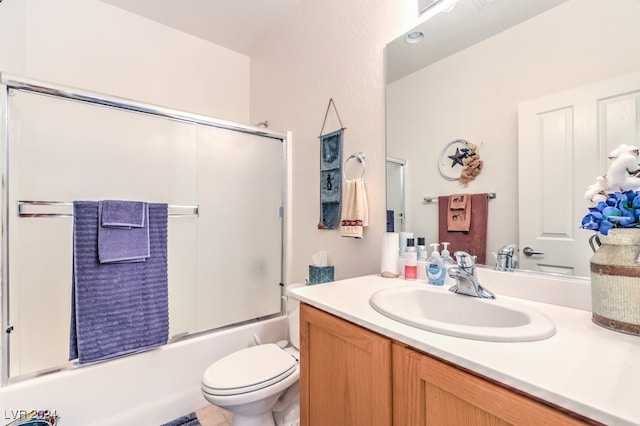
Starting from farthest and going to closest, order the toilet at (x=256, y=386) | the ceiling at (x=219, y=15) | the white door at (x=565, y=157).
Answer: the ceiling at (x=219, y=15) < the toilet at (x=256, y=386) < the white door at (x=565, y=157)

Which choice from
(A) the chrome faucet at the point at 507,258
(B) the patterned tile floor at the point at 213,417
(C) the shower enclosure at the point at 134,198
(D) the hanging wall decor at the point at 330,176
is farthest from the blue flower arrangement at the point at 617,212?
(B) the patterned tile floor at the point at 213,417

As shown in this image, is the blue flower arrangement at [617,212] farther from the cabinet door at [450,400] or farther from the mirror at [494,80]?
the cabinet door at [450,400]

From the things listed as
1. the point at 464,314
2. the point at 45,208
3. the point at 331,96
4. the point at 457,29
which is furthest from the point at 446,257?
the point at 45,208

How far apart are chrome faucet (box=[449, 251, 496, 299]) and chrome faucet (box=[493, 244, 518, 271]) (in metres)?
0.13

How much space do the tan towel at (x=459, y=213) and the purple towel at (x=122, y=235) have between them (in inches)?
59.4

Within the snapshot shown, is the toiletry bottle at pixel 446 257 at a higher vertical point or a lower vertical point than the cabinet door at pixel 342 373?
higher

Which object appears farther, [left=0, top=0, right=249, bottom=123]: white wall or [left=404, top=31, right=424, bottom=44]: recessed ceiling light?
[left=0, top=0, right=249, bottom=123]: white wall

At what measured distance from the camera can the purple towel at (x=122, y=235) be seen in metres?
1.44

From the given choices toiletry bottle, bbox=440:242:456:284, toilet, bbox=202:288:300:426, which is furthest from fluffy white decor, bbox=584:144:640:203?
toilet, bbox=202:288:300:426

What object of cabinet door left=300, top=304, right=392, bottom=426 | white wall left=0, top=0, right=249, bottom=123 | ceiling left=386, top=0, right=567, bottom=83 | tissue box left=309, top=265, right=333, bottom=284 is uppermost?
white wall left=0, top=0, right=249, bottom=123

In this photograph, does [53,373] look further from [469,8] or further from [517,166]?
[469,8]

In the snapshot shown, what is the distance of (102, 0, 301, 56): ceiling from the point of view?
6.74ft

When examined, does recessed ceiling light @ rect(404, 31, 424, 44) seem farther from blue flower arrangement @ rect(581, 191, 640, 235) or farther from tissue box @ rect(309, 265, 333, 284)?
tissue box @ rect(309, 265, 333, 284)

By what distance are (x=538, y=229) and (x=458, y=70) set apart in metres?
0.71
